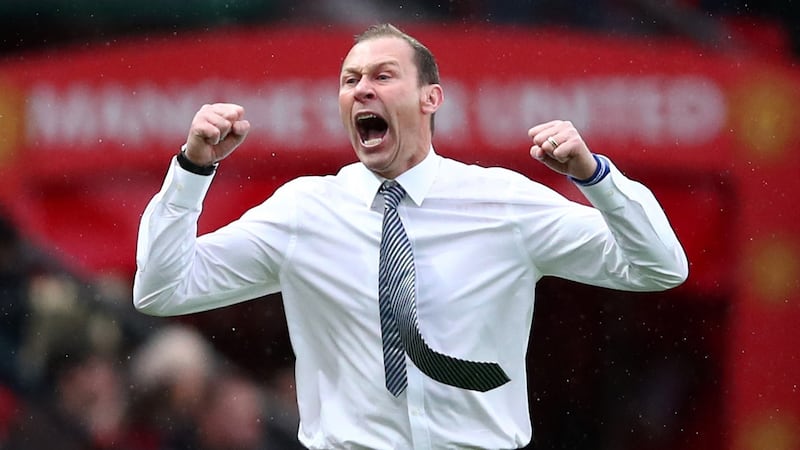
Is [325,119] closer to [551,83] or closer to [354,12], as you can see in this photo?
[354,12]

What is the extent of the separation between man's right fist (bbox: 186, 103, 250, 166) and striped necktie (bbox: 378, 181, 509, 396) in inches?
10.2

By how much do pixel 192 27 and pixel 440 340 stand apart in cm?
115

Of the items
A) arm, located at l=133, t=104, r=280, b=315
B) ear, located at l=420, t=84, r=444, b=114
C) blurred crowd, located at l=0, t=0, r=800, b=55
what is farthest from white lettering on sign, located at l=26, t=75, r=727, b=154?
arm, located at l=133, t=104, r=280, b=315

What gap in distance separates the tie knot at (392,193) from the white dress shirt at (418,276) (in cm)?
1

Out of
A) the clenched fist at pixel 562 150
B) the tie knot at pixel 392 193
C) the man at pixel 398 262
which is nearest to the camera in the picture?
the clenched fist at pixel 562 150

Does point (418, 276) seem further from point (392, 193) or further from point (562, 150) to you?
point (562, 150)

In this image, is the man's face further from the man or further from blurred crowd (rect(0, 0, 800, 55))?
blurred crowd (rect(0, 0, 800, 55))

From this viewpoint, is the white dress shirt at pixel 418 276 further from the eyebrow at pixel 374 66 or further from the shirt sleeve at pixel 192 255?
the eyebrow at pixel 374 66

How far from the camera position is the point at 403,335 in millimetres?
1788

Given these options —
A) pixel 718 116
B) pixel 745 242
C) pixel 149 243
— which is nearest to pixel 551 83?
pixel 718 116

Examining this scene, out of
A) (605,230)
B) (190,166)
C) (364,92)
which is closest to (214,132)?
(190,166)

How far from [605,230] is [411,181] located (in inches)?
11.3

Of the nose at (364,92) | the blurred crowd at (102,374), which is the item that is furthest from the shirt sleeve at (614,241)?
the blurred crowd at (102,374)

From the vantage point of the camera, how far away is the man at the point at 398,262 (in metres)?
1.77
